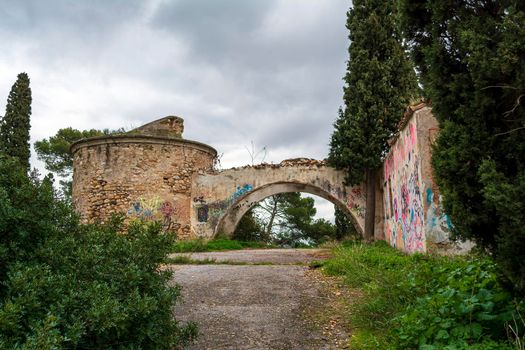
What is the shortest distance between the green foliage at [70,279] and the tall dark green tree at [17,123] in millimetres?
17707

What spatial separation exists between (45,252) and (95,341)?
61cm

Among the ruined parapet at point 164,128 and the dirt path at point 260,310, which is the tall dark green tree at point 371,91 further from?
the dirt path at point 260,310

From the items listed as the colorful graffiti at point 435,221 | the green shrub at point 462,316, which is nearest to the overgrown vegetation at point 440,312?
the green shrub at point 462,316

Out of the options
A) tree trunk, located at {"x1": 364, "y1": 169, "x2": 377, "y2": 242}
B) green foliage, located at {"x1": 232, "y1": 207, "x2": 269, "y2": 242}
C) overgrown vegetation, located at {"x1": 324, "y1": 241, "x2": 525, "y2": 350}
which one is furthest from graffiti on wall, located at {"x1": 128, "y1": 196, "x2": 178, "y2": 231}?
overgrown vegetation, located at {"x1": 324, "y1": 241, "x2": 525, "y2": 350}

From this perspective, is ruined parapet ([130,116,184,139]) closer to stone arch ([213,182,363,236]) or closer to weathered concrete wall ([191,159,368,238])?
weathered concrete wall ([191,159,368,238])

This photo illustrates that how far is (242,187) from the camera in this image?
641 inches

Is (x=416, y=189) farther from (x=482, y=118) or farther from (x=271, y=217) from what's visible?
(x=271, y=217)

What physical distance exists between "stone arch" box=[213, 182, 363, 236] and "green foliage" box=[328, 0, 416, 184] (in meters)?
1.96

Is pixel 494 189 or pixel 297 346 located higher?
pixel 494 189

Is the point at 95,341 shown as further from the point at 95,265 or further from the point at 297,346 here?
the point at 297,346

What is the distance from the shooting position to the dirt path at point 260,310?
3967 mm

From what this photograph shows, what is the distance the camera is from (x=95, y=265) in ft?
9.06

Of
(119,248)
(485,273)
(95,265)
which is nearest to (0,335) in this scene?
(95,265)

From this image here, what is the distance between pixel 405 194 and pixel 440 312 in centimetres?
714
